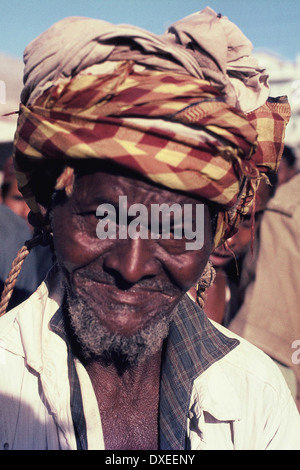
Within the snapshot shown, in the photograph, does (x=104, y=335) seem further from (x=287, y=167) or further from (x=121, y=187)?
(x=287, y=167)

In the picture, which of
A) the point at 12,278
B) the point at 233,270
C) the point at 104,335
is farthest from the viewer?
the point at 233,270

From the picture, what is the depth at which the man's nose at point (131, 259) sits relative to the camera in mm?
1788

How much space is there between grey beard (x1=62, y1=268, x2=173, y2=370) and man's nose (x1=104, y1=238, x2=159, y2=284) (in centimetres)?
24

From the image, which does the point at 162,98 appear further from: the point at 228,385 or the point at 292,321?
the point at 292,321

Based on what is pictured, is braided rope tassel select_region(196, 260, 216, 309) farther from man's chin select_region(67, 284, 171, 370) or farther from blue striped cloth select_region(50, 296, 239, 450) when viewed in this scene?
man's chin select_region(67, 284, 171, 370)

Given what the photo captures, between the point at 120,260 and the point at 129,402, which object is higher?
the point at 120,260

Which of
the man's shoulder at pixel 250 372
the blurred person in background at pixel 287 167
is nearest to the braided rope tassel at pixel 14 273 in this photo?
the man's shoulder at pixel 250 372

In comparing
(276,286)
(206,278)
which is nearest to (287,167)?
(276,286)

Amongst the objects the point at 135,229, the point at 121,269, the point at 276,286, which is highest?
the point at 135,229

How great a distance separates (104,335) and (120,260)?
1.13 ft

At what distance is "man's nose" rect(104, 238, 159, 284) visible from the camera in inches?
70.4

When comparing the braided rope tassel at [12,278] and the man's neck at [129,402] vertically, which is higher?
the braided rope tassel at [12,278]

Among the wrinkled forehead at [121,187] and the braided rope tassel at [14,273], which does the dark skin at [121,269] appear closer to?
the wrinkled forehead at [121,187]

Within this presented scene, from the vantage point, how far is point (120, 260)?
5.91ft
